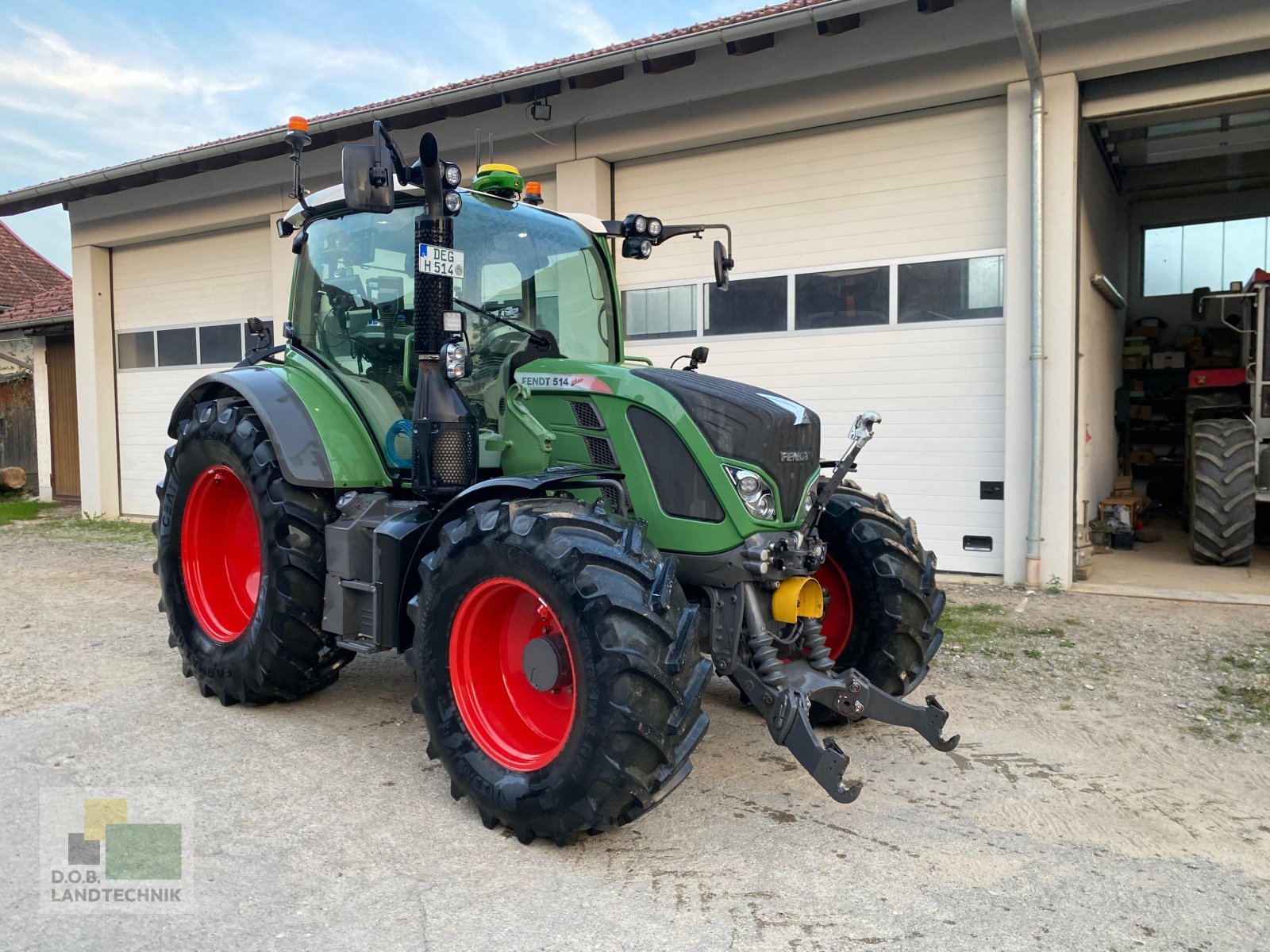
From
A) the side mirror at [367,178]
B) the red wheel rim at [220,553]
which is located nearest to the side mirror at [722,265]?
the side mirror at [367,178]

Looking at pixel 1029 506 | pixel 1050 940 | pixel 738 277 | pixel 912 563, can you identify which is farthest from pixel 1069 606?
pixel 1050 940

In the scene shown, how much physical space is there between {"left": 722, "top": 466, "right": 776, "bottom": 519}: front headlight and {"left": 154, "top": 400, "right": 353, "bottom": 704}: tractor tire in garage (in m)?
1.85

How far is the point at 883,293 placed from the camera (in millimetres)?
7766

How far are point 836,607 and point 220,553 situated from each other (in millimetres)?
3045

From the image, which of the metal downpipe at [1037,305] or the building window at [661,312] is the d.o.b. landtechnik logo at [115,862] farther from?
the building window at [661,312]

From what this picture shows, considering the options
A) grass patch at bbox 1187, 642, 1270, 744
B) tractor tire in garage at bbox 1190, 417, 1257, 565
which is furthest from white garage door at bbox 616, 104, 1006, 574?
grass patch at bbox 1187, 642, 1270, 744

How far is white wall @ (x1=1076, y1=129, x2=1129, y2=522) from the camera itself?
26.4 feet

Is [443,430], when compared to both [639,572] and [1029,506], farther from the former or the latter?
[1029,506]

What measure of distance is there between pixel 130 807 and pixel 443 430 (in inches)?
64.8

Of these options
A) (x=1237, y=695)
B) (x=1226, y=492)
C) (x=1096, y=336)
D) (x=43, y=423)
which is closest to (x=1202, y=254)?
(x=1096, y=336)

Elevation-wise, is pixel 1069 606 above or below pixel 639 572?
below

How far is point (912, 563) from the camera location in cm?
387

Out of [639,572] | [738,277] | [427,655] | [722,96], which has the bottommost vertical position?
[427,655]

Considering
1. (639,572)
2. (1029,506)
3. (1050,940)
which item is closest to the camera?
(1050,940)
